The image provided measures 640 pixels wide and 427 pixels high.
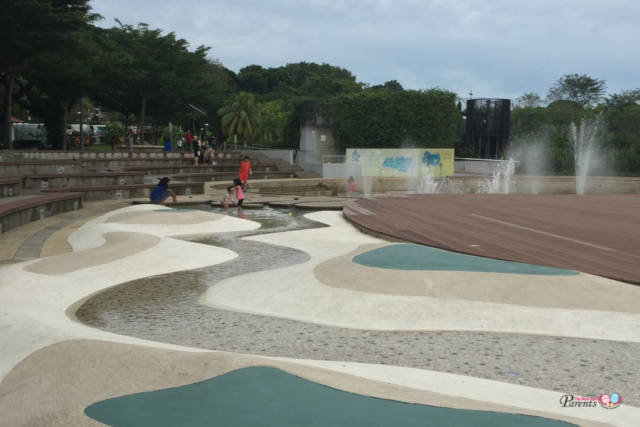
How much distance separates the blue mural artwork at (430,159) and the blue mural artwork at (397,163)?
0.97 meters

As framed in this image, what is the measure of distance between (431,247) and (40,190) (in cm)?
1486

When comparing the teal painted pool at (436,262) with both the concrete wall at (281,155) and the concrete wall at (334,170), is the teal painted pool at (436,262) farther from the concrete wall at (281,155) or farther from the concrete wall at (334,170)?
the concrete wall at (281,155)

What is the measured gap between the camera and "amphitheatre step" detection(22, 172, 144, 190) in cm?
2081

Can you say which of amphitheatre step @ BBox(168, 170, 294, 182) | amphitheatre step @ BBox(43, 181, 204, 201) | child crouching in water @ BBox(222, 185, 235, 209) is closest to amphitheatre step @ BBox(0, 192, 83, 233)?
amphitheatre step @ BBox(43, 181, 204, 201)

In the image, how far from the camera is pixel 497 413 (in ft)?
12.6

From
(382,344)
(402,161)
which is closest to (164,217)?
(382,344)

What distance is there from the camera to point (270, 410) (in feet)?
11.9

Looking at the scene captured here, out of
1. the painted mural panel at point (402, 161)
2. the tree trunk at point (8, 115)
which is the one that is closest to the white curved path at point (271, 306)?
the painted mural panel at point (402, 161)

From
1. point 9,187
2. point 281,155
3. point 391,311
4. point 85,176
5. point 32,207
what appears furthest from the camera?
point 281,155

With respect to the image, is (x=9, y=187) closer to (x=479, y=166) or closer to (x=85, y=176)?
(x=85, y=176)

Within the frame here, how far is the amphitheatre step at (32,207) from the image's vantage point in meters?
13.6

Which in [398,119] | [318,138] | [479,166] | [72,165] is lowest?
[72,165]

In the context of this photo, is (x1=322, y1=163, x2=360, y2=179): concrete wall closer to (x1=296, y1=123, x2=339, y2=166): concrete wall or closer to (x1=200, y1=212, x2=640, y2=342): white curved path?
(x1=296, y1=123, x2=339, y2=166): concrete wall

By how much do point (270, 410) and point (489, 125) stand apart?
4070 centimetres
